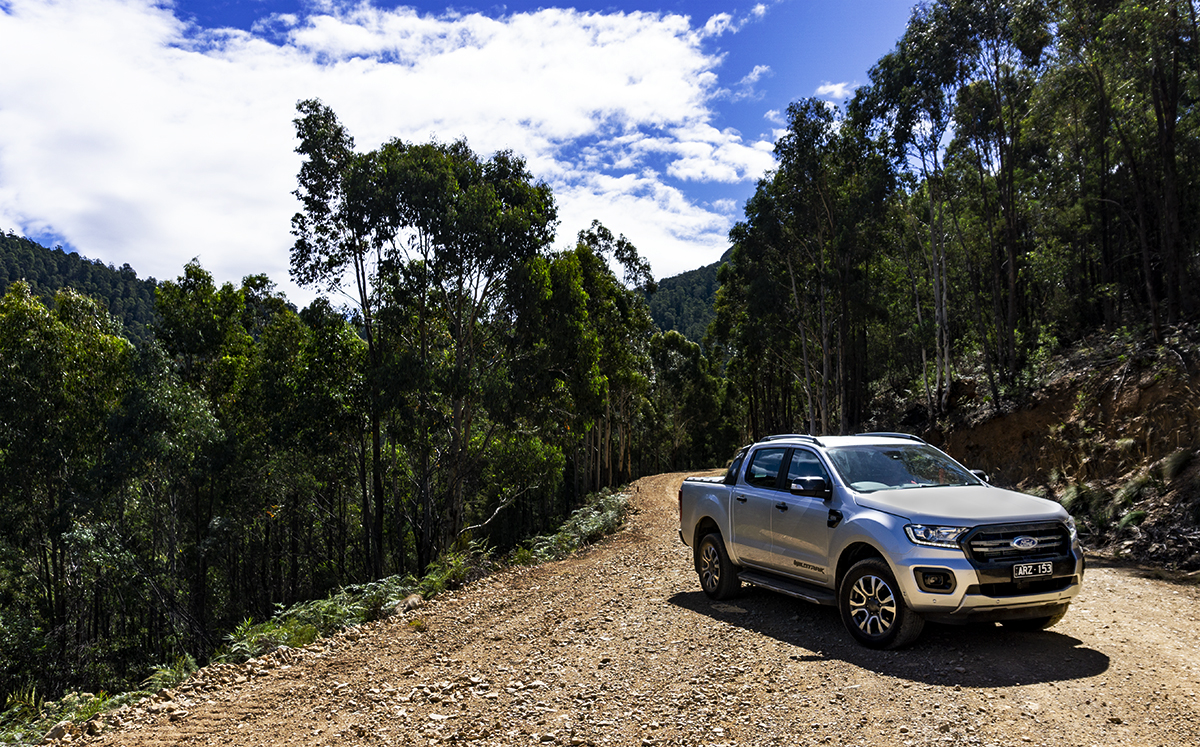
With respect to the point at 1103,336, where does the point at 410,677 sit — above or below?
below

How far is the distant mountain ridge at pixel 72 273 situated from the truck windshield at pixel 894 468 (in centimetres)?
12712

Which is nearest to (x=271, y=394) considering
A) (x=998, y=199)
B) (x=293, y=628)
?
(x=293, y=628)

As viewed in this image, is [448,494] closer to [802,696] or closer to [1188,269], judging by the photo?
[802,696]

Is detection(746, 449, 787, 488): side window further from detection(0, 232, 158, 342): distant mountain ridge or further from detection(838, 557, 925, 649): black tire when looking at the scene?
detection(0, 232, 158, 342): distant mountain ridge

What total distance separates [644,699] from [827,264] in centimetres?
3165

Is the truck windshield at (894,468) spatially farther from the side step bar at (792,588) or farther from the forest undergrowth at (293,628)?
the forest undergrowth at (293,628)

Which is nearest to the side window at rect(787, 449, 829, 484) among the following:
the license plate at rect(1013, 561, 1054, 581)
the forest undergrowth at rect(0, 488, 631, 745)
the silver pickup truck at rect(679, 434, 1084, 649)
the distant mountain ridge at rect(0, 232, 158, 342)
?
the silver pickup truck at rect(679, 434, 1084, 649)

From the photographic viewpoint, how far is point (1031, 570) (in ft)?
18.6

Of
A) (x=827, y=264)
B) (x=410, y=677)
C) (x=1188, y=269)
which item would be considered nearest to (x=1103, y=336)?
(x=1188, y=269)

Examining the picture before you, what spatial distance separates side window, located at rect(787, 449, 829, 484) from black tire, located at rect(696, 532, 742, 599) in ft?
4.43

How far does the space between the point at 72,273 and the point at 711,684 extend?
550ft

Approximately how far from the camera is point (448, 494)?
76.9 feet

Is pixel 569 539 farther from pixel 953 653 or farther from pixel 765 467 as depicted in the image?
pixel 953 653

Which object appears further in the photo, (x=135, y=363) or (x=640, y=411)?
(x=640, y=411)
